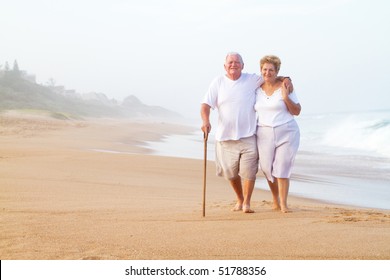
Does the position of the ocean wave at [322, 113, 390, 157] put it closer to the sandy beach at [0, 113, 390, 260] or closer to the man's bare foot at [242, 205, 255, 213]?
the sandy beach at [0, 113, 390, 260]

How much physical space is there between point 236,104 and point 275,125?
52cm

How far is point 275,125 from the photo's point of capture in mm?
5516

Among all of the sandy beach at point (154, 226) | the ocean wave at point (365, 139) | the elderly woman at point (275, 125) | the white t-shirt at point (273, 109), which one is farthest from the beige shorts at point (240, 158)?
the ocean wave at point (365, 139)

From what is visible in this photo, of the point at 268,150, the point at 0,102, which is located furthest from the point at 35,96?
the point at 268,150

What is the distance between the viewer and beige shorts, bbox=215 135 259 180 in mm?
5555

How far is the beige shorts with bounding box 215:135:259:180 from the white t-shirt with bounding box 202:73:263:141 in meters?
0.09

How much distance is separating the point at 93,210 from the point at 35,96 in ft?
203

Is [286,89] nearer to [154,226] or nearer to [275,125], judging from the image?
[275,125]

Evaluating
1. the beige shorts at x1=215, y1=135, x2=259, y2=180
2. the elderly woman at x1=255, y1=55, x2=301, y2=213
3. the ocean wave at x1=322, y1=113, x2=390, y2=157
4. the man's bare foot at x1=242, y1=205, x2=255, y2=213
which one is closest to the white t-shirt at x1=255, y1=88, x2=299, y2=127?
the elderly woman at x1=255, y1=55, x2=301, y2=213

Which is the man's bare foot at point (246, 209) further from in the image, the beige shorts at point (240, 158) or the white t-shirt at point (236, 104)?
the white t-shirt at point (236, 104)

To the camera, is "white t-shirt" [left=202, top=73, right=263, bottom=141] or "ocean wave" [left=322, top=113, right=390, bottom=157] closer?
"white t-shirt" [left=202, top=73, right=263, bottom=141]

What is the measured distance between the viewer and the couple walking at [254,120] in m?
5.52

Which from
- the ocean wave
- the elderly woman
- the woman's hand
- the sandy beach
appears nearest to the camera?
the sandy beach
